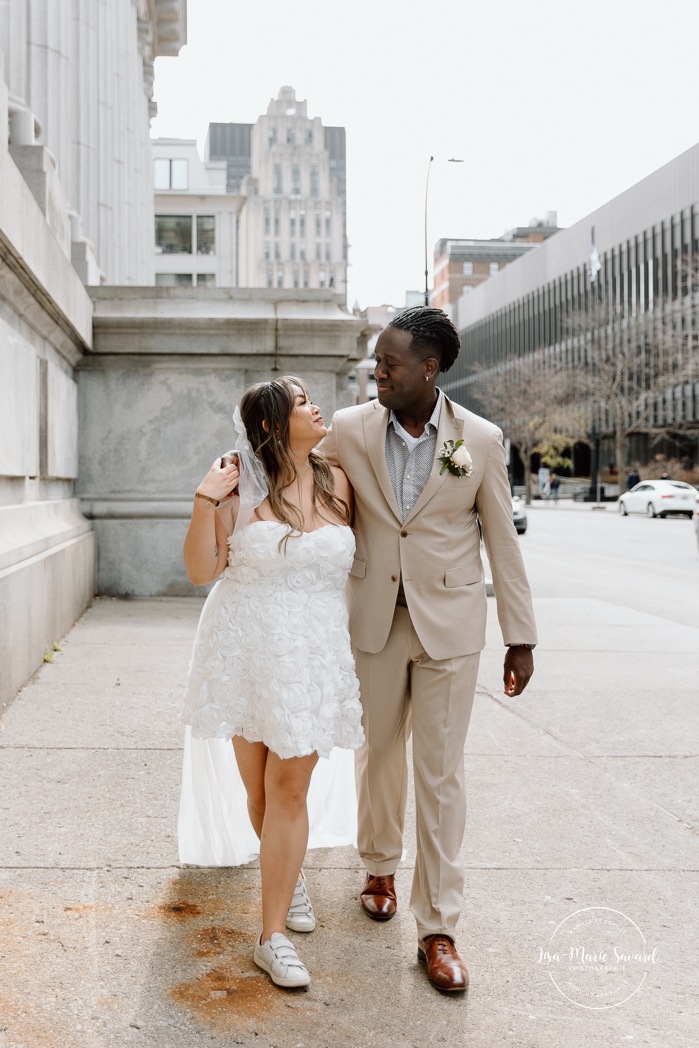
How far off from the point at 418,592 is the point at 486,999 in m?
1.19

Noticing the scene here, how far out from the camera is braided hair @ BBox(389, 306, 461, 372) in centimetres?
348

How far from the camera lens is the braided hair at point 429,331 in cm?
348

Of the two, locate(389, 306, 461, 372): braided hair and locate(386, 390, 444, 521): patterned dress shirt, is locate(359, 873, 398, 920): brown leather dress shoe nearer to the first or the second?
locate(386, 390, 444, 521): patterned dress shirt

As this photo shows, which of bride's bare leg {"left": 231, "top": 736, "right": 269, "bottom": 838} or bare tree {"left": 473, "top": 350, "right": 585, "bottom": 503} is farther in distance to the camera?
bare tree {"left": 473, "top": 350, "right": 585, "bottom": 503}

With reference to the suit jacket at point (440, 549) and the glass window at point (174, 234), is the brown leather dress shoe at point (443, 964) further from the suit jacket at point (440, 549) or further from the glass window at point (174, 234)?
the glass window at point (174, 234)

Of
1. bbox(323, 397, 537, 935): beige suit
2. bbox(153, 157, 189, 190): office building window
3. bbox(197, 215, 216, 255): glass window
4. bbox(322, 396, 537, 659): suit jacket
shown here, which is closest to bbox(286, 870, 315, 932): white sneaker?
bbox(323, 397, 537, 935): beige suit

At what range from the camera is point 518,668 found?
141 inches

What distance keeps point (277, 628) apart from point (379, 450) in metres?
0.68

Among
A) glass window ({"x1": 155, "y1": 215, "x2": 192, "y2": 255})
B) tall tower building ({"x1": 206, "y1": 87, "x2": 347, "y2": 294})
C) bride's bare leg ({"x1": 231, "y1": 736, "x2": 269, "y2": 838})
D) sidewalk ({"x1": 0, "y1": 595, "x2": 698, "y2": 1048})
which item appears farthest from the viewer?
tall tower building ({"x1": 206, "y1": 87, "x2": 347, "y2": 294})

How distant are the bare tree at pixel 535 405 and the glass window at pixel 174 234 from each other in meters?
23.1

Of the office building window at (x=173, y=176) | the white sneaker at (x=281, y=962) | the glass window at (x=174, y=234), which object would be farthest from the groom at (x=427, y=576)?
the office building window at (x=173, y=176)

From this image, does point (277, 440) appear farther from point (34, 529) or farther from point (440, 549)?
point (34, 529)

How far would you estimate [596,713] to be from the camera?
22.7 feet

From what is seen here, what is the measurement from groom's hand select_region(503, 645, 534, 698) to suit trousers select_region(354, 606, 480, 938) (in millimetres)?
111
